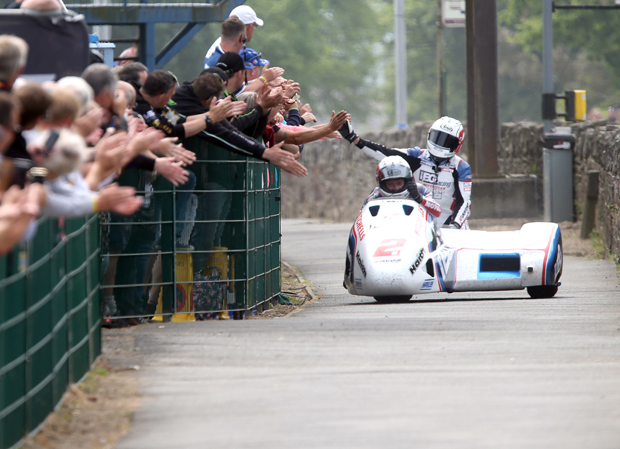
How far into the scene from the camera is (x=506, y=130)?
22.9 metres

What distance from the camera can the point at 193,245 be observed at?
8.68 metres

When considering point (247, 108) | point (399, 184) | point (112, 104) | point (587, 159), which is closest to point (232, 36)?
point (247, 108)

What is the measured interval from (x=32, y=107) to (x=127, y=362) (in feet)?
6.69

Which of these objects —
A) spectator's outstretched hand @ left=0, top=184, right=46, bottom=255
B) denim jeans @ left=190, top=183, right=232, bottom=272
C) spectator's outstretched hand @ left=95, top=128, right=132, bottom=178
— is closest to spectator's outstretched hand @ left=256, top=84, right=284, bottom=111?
denim jeans @ left=190, top=183, right=232, bottom=272

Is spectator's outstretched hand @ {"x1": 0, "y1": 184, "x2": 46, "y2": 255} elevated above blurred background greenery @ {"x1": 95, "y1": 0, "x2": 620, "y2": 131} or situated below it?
below

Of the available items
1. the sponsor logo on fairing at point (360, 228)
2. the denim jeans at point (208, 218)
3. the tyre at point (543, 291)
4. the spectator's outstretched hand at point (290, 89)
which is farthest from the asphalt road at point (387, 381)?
the spectator's outstretched hand at point (290, 89)

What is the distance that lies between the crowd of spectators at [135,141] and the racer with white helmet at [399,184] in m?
0.84

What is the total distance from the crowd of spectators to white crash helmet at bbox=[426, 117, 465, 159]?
1571 mm

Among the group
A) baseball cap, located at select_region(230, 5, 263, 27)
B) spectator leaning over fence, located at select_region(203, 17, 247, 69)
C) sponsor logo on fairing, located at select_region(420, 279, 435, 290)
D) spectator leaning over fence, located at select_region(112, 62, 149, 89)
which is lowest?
sponsor logo on fairing, located at select_region(420, 279, 435, 290)

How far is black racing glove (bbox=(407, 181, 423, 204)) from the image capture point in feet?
35.8

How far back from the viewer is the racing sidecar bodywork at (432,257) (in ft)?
33.2

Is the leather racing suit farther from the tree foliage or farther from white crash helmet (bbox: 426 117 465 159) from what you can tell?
the tree foliage

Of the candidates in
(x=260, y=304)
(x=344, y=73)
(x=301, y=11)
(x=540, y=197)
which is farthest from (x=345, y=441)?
(x=344, y=73)

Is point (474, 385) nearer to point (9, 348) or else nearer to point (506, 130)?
point (9, 348)
